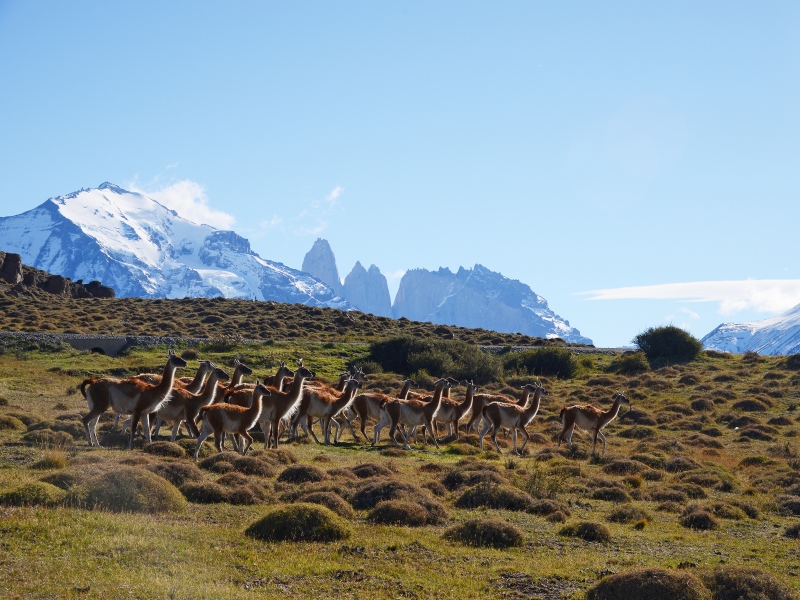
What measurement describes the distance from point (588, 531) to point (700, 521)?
3.19 meters

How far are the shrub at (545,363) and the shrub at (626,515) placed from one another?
34227mm

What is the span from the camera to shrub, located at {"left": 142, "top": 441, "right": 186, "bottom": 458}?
1833 centimetres

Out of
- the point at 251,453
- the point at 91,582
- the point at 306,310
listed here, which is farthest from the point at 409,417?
the point at 306,310

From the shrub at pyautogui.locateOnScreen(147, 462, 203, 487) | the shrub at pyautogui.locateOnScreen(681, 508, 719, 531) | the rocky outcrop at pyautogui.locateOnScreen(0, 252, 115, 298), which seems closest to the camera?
the shrub at pyautogui.locateOnScreen(147, 462, 203, 487)

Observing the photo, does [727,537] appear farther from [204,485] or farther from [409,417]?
[409,417]

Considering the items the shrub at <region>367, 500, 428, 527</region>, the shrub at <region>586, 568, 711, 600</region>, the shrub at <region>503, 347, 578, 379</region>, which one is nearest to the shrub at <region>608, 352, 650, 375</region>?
the shrub at <region>503, 347, 578, 379</region>

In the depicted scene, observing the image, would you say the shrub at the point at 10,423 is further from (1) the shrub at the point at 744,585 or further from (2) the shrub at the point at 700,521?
(1) the shrub at the point at 744,585

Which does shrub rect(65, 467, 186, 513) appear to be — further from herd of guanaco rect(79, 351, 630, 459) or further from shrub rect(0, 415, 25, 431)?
shrub rect(0, 415, 25, 431)

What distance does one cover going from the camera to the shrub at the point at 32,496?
12.0 meters

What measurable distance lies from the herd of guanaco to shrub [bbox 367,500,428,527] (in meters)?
6.41

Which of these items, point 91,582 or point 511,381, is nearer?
point 91,582

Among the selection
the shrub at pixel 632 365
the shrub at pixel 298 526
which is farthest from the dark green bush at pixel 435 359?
the shrub at pixel 298 526

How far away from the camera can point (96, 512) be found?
11.9 m

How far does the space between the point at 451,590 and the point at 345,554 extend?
1.99m
